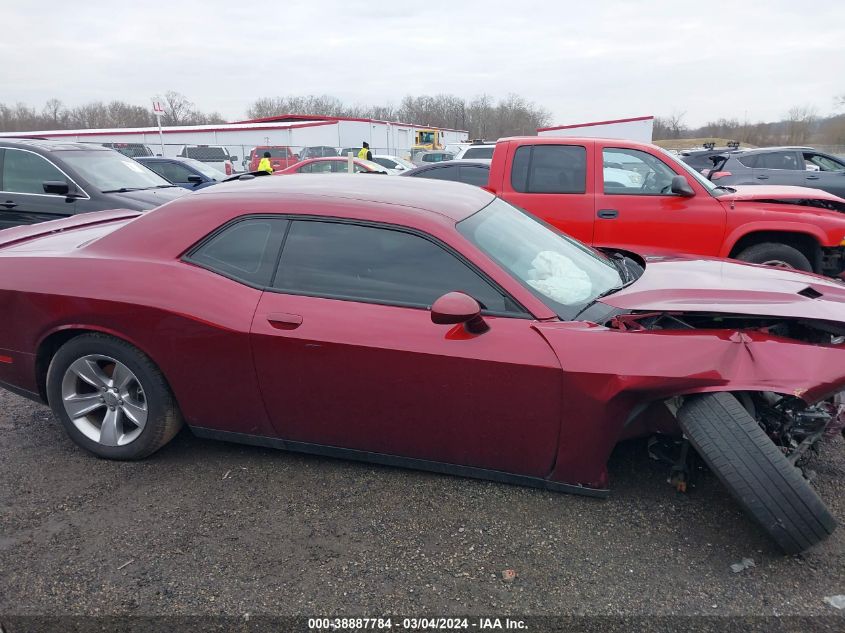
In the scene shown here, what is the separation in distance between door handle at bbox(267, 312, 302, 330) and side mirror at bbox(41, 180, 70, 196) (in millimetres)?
5519

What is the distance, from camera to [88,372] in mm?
3213

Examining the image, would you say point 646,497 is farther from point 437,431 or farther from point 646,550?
point 437,431

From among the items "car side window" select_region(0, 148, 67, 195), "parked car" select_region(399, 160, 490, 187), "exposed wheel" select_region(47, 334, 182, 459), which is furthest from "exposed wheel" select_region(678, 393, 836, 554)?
"car side window" select_region(0, 148, 67, 195)

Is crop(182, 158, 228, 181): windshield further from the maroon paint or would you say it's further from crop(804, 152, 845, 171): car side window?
crop(804, 152, 845, 171): car side window

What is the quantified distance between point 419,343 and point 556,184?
3.84 m

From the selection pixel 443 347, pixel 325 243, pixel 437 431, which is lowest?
pixel 437 431

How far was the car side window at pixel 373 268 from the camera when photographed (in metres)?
2.77

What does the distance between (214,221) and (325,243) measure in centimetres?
64

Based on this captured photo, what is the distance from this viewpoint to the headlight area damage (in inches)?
92.2

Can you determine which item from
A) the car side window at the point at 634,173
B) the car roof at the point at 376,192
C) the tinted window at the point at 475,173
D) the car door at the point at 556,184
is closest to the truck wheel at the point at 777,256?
the car side window at the point at 634,173

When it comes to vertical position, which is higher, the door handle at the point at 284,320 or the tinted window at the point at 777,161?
the tinted window at the point at 777,161

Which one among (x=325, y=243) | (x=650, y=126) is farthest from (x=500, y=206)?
(x=650, y=126)

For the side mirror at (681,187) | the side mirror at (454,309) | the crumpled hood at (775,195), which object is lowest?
the side mirror at (454,309)

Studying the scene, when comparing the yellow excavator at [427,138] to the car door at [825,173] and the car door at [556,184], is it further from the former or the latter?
the car door at [556,184]
